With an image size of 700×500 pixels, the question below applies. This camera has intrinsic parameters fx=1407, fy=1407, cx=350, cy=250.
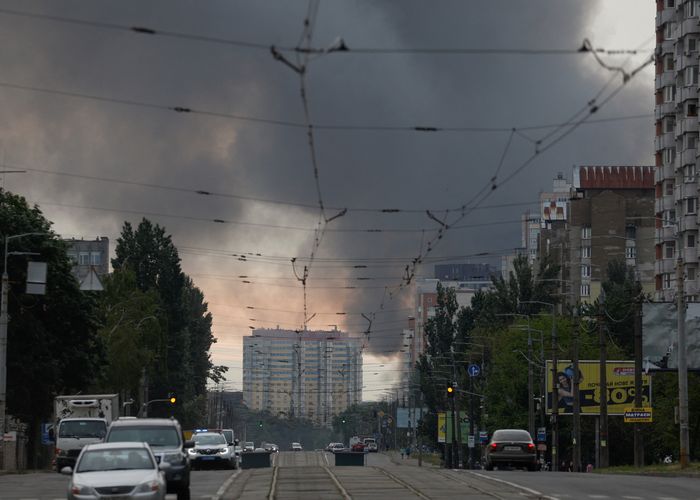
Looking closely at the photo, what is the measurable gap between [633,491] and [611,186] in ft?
395

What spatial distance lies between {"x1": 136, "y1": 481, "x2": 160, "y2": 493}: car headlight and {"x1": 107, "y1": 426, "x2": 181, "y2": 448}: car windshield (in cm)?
569

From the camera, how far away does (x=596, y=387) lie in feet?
290

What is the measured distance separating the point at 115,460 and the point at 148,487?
1310mm

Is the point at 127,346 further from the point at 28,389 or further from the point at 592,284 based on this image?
the point at 592,284

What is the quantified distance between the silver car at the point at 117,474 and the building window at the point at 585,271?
434 feet

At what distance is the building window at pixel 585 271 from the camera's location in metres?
155

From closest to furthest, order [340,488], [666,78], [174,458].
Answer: [174,458] → [340,488] → [666,78]

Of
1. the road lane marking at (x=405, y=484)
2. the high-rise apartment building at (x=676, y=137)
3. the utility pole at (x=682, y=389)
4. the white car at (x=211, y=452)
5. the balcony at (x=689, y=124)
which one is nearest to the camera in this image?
the road lane marking at (x=405, y=484)

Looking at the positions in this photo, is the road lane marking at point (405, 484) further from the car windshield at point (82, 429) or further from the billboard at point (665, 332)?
the billboard at point (665, 332)

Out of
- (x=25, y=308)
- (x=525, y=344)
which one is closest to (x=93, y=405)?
(x=25, y=308)

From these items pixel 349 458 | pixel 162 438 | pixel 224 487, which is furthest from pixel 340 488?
pixel 349 458

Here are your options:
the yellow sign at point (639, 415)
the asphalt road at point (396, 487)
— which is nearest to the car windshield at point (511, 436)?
the yellow sign at point (639, 415)

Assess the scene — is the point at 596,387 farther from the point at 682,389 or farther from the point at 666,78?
A: the point at 682,389

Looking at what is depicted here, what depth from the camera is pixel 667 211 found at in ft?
350
